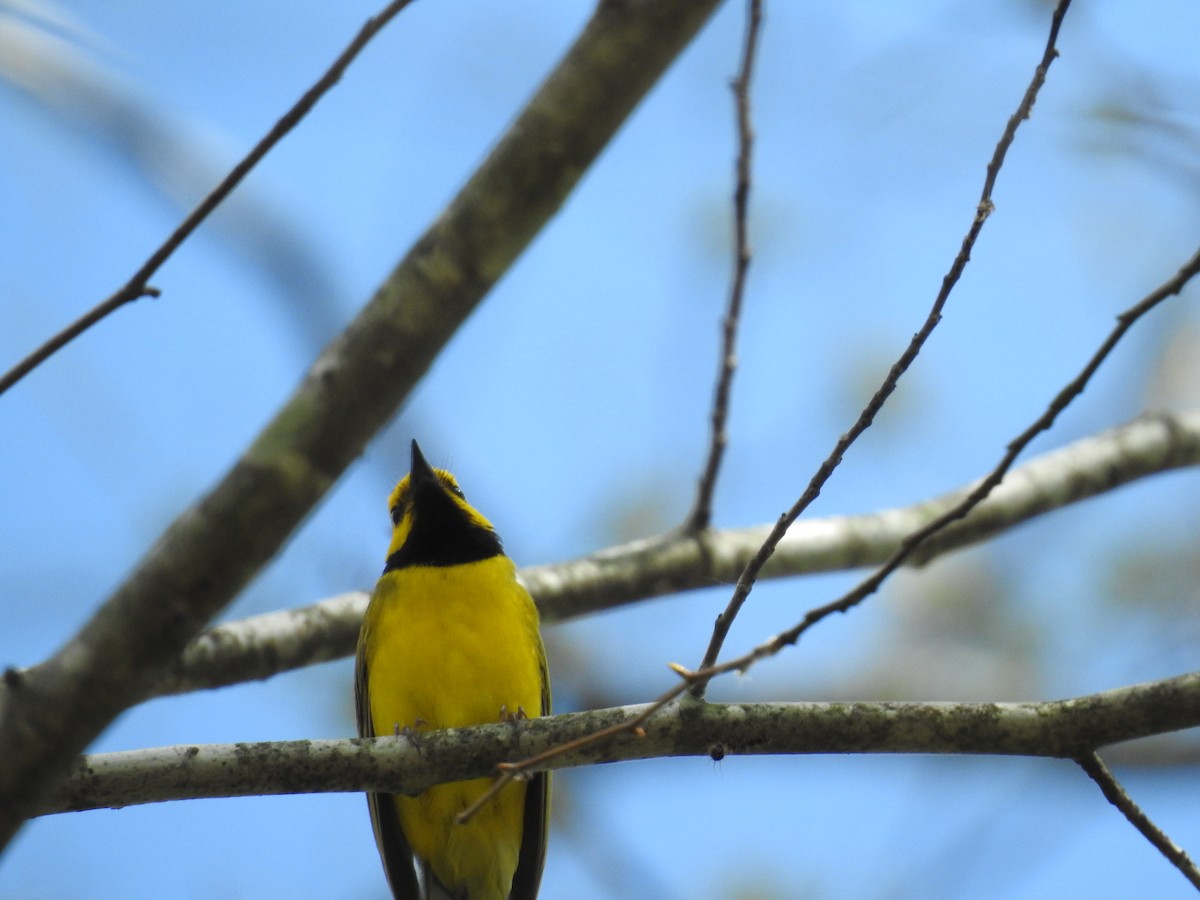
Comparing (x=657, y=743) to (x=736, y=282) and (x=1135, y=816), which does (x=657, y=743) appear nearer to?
(x=1135, y=816)

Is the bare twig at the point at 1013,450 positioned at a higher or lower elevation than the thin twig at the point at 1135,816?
higher

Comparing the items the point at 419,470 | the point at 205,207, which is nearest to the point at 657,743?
the point at 205,207

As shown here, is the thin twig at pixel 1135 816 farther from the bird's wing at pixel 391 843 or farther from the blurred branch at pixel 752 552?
the bird's wing at pixel 391 843

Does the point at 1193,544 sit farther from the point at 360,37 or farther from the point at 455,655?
the point at 360,37

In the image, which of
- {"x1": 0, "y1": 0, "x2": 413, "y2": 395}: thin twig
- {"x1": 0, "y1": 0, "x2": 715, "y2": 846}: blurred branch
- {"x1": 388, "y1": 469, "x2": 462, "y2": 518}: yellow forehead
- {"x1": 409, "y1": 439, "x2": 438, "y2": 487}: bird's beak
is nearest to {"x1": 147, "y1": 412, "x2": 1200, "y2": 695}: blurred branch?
{"x1": 409, "y1": 439, "x2": 438, "y2": 487}: bird's beak

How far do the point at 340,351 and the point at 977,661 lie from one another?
892cm

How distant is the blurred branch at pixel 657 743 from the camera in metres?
2.84

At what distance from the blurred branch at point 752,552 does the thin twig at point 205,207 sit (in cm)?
197

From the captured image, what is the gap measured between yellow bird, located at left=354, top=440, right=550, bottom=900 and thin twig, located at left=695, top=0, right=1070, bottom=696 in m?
1.91

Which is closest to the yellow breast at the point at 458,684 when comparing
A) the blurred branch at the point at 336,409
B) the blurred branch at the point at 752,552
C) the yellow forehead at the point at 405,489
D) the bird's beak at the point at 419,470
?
the blurred branch at the point at 752,552

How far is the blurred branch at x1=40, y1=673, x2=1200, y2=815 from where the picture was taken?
2836mm

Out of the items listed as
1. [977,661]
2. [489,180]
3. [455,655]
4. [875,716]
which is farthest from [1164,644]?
[489,180]

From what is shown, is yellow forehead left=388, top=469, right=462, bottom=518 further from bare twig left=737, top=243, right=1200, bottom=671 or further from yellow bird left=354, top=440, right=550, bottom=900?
bare twig left=737, top=243, right=1200, bottom=671

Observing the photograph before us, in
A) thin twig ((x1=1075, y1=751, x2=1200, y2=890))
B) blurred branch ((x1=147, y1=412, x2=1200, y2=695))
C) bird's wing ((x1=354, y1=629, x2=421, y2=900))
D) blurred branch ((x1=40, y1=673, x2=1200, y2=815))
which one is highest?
blurred branch ((x1=147, y1=412, x2=1200, y2=695))
